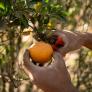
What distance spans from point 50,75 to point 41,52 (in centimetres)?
14

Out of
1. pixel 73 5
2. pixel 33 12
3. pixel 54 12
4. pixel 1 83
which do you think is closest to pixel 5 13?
pixel 33 12

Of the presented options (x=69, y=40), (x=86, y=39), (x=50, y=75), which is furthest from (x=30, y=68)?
(x=86, y=39)

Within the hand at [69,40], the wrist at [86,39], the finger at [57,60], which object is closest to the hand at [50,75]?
the finger at [57,60]

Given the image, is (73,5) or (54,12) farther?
(73,5)

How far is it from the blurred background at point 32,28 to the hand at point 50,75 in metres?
0.19

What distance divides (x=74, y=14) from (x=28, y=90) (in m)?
0.89

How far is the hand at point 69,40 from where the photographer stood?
153cm

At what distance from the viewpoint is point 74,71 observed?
3.37 meters

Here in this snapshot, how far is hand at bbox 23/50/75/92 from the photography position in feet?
4.11

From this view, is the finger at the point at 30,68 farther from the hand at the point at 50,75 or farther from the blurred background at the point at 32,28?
the blurred background at the point at 32,28

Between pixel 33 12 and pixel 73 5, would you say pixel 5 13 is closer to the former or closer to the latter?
pixel 33 12

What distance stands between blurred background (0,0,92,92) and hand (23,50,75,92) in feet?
0.64

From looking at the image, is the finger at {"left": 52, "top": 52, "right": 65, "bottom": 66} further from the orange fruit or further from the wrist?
the wrist

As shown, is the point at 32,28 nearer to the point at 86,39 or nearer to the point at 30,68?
the point at 30,68
